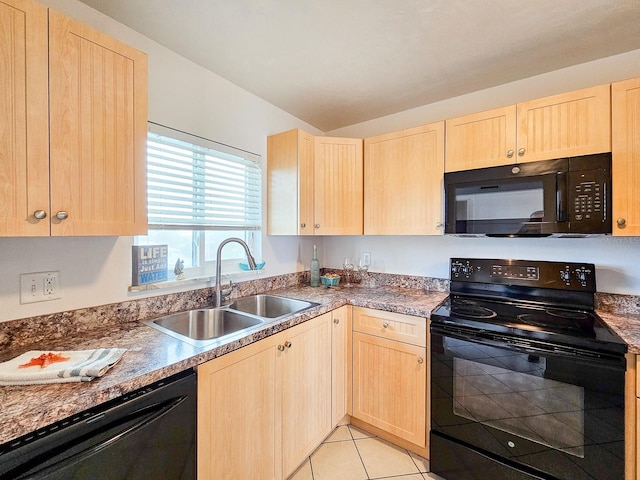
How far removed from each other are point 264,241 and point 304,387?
1.09 m

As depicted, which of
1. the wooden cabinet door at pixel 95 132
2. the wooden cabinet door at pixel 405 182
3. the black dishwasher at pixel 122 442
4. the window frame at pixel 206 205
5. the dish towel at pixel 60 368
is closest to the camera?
the black dishwasher at pixel 122 442

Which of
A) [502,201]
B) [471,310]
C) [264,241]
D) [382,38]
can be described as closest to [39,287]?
[264,241]

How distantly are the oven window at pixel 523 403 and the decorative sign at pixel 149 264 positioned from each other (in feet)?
5.52

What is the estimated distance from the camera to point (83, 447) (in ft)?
2.57

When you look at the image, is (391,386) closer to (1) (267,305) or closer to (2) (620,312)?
(1) (267,305)

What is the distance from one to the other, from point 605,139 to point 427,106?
1.19 meters

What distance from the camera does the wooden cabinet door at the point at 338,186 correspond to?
7.28 feet

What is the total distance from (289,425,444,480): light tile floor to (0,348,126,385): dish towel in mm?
1264

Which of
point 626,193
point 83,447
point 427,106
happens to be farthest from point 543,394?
point 427,106

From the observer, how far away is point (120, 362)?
3.22 feet

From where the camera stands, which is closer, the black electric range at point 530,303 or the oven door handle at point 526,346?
the oven door handle at point 526,346

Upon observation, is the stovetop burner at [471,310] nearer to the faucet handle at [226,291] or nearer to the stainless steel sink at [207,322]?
the stainless steel sink at [207,322]

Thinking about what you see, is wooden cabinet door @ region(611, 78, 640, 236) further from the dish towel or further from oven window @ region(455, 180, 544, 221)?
the dish towel

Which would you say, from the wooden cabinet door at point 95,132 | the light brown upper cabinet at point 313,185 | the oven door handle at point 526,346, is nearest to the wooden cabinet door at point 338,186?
the light brown upper cabinet at point 313,185
